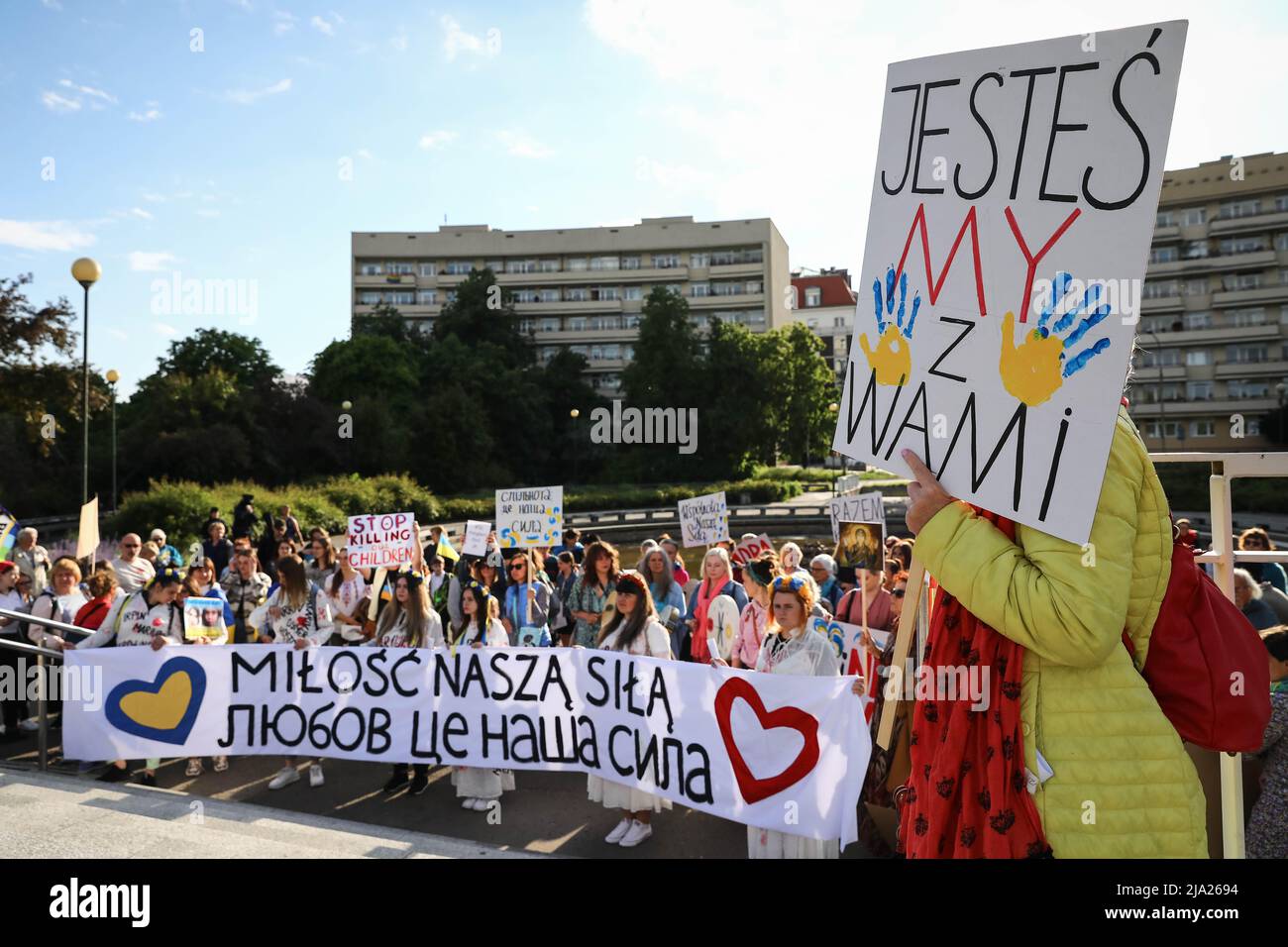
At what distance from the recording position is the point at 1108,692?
5.99 ft

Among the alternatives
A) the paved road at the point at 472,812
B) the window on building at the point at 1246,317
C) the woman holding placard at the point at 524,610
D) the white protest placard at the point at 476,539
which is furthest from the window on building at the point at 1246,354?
the paved road at the point at 472,812

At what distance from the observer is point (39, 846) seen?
4453 millimetres

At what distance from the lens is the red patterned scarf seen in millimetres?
1884

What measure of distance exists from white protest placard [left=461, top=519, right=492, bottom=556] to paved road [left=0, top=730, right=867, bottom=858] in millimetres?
5096

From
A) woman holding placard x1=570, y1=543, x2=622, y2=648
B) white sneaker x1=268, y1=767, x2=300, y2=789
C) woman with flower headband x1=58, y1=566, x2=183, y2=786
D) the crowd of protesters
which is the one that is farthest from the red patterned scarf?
woman with flower headband x1=58, y1=566, x2=183, y2=786

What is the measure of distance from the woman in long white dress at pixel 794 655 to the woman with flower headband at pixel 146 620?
5.22 meters

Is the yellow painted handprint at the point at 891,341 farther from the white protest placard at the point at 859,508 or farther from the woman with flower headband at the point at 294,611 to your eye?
the white protest placard at the point at 859,508

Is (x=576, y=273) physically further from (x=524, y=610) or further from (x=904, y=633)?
(x=904, y=633)

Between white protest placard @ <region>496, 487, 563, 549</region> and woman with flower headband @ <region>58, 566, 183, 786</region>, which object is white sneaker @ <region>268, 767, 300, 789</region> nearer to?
woman with flower headband @ <region>58, 566, 183, 786</region>

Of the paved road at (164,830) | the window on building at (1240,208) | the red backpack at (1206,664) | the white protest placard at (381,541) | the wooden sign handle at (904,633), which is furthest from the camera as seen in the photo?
the window on building at (1240,208)

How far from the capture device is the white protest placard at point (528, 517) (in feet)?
42.5
